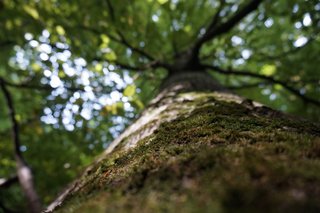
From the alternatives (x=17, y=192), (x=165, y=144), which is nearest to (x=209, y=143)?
(x=165, y=144)

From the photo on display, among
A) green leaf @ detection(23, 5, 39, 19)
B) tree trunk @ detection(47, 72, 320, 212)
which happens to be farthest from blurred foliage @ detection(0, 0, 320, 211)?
tree trunk @ detection(47, 72, 320, 212)

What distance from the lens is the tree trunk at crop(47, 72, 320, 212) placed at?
32.9 inches

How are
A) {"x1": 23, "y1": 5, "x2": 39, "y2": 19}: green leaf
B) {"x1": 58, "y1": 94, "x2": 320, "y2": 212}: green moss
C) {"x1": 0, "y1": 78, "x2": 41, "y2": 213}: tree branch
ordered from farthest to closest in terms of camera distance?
{"x1": 23, "y1": 5, "x2": 39, "y2": 19}: green leaf, {"x1": 0, "y1": 78, "x2": 41, "y2": 213}: tree branch, {"x1": 58, "y1": 94, "x2": 320, "y2": 212}: green moss

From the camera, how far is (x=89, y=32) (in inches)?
207

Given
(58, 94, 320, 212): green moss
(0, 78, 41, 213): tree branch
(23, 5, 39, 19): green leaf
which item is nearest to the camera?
(58, 94, 320, 212): green moss

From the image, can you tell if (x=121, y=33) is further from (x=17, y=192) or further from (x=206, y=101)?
(x=17, y=192)

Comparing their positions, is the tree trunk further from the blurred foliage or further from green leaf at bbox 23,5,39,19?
Result: green leaf at bbox 23,5,39,19

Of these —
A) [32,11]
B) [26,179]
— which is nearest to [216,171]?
[26,179]

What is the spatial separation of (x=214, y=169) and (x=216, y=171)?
23mm

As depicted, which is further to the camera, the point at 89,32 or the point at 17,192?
the point at 17,192

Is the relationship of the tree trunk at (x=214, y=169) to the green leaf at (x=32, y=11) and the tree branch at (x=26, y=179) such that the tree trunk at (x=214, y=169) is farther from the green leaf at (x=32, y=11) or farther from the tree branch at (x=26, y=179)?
the green leaf at (x=32, y=11)

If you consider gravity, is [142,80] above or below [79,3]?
below

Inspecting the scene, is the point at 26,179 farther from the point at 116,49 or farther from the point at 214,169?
the point at 214,169

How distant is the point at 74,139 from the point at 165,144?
15.1ft
